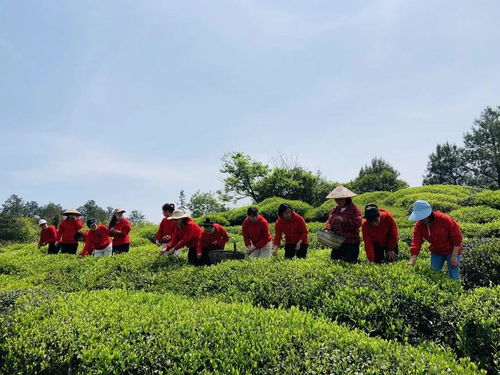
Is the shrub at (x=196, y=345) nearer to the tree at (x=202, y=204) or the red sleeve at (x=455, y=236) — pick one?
the red sleeve at (x=455, y=236)

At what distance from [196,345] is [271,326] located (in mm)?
692

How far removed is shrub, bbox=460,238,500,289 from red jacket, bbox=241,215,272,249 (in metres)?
3.55

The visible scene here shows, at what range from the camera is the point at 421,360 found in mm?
2779

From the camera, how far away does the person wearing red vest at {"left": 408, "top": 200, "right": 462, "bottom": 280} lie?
5.21 meters

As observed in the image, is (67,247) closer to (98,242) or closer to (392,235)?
(98,242)

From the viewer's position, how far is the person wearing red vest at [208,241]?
726cm

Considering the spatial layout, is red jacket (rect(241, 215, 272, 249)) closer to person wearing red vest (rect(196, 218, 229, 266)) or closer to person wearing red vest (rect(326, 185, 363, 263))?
person wearing red vest (rect(196, 218, 229, 266))

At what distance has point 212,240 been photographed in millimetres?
7453

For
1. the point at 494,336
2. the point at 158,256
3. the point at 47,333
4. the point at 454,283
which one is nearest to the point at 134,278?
the point at 158,256

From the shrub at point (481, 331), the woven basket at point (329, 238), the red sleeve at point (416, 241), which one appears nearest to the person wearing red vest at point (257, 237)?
the woven basket at point (329, 238)

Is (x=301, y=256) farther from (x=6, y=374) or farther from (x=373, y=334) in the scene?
(x=6, y=374)

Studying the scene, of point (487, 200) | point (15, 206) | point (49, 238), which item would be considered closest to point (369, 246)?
point (49, 238)

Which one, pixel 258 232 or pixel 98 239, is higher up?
pixel 258 232

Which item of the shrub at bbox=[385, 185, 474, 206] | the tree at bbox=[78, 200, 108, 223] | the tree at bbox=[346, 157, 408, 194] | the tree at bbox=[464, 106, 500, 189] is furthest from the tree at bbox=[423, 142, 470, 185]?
the tree at bbox=[78, 200, 108, 223]
